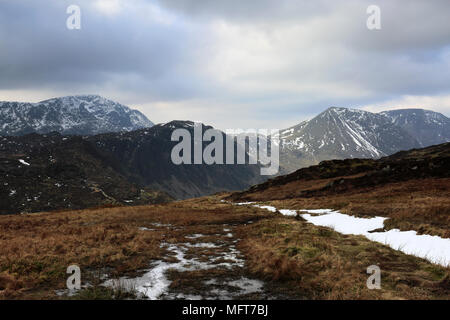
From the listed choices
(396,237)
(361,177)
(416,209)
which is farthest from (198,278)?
(361,177)

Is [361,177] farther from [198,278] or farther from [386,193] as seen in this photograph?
[198,278]

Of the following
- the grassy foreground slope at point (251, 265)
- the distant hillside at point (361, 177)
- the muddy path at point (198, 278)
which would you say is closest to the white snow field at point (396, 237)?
the grassy foreground slope at point (251, 265)

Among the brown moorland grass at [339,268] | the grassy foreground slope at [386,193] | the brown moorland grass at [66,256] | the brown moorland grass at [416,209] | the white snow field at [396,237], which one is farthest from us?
the grassy foreground slope at [386,193]

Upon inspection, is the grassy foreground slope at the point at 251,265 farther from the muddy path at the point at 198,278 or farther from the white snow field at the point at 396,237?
the white snow field at the point at 396,237

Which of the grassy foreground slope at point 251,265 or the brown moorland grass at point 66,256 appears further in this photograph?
the brown moorland grass at point 66,256

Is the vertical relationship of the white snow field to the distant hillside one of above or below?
below

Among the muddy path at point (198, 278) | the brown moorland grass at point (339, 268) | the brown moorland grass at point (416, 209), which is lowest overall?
the muddy path at point (198, 278)

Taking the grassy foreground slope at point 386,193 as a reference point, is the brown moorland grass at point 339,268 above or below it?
below

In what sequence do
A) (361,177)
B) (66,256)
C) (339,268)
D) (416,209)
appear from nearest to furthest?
(339,268) → (66,256) → (416,209) → (361,177)

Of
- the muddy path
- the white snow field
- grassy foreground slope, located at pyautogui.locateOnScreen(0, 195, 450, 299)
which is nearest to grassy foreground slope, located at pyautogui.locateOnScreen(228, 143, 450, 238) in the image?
the white snow field

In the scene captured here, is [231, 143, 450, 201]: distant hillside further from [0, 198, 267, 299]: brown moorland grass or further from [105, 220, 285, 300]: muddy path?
[0, 198, 267, 299]: brown moorland grass

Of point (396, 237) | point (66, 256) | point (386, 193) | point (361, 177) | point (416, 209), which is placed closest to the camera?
point (66, 256)
